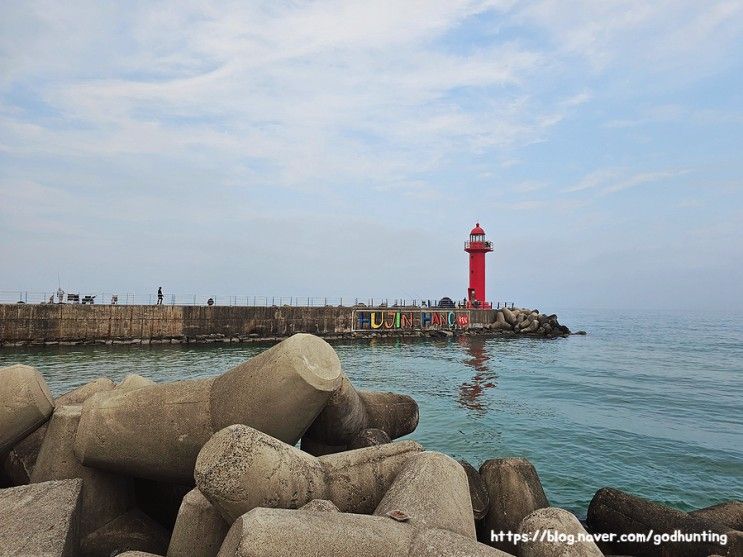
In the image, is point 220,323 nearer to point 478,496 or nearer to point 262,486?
point 478,496

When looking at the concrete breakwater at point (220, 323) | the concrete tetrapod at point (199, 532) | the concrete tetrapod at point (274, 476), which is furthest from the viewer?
the concrete breakwater at point (220, 323)

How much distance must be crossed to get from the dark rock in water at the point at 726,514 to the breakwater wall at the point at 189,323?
2803 cm

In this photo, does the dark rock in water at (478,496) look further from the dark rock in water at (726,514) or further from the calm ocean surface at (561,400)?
the calm ocean surface at (561,400)

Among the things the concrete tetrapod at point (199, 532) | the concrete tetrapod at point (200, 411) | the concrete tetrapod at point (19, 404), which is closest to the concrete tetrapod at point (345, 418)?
the concrete tetrapod at point (200, 411)

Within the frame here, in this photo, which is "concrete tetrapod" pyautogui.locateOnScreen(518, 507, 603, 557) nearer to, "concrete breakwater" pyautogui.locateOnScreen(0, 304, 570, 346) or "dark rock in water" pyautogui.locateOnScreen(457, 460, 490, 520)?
"dark rock in water" pyautogui.locateOnScreen(457, 460, 490, 520)

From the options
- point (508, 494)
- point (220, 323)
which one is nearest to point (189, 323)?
point (220, 323)

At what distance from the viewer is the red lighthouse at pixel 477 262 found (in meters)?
45.9

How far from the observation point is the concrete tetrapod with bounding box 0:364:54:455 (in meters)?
4.51

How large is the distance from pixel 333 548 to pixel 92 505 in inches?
112

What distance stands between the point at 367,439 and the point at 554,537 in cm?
272

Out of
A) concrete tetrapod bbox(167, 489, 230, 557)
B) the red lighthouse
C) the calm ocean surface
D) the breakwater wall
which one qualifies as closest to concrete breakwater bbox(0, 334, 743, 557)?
concrete tetrapod bbox(167, 489, 230, 557)

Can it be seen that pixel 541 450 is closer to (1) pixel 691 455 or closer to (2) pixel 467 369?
(1) pixel 691 455

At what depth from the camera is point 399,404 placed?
7.32 m

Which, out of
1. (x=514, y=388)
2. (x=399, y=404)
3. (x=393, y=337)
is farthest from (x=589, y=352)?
(x=399, y=404)
